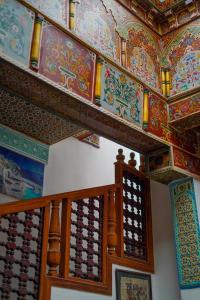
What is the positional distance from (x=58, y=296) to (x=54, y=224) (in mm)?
724

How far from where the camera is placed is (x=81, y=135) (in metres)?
7.59

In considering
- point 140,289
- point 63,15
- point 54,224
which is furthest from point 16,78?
point 140,289

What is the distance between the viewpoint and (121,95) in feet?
17.3

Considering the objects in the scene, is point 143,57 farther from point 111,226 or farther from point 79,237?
point 79,237

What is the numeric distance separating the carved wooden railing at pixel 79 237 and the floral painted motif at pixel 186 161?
2.03 ft

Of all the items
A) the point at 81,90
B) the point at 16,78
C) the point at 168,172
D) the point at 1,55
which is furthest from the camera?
the point at 168,172

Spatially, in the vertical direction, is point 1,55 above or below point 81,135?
below

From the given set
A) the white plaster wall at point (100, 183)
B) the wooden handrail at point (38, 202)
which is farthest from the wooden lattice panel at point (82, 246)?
the white plaster wall at point (100, 183)

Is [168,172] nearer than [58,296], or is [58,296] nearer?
[58,296]

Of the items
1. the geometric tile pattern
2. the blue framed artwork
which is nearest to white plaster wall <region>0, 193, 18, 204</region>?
the blue framed artwork

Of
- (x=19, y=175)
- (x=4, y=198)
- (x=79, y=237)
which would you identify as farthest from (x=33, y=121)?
(x=79, y=237)

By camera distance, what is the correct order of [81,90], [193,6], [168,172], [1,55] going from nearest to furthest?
[1,55] < [81,90] < [168,172] < [193,6]

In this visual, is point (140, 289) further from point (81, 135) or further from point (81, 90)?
point (81, 135)

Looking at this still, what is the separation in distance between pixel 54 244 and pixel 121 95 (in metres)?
2.12
